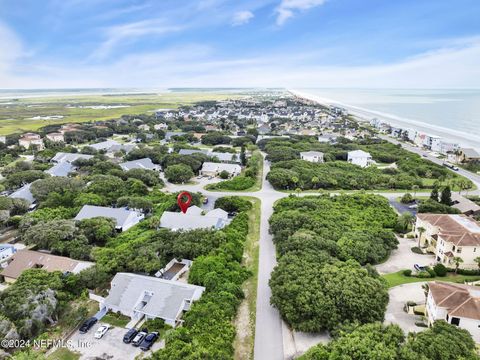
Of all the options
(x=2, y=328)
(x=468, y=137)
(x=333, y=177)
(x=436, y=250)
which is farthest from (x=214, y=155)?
(x=468, y=137)

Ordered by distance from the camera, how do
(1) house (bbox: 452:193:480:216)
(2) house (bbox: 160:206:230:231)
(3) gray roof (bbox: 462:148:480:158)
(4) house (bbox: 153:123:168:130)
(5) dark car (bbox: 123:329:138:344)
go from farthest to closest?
(4) house (bbox: 153:123:168:130)
(3) gray roof (bbox: 462:148:480:158)
(1) house (bbox: 452:193:480:216)
(2) house (bbox: 160:206:230:231)
(5) dark car (bbox: 123:329:138:344)

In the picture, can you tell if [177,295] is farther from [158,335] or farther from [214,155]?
[214,155]

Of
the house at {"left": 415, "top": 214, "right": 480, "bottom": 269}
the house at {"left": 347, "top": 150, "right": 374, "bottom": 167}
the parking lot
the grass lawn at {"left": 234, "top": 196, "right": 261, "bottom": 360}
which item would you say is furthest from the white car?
the house at {"left": 347, "top": 150, "right": 374, "bottom": 167}

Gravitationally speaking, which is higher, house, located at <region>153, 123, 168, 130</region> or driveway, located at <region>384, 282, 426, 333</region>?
house, located at <region>153, 123, 168, 130</region>

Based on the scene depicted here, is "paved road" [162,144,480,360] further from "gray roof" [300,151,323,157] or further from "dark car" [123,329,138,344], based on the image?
"gray roof" [300,151,323,157]

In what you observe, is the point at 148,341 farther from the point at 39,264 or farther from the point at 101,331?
the point at 39,264

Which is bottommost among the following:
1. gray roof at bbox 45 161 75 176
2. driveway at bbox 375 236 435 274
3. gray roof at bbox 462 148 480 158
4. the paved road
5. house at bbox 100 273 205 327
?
driveway at bbox 375 236 435 274

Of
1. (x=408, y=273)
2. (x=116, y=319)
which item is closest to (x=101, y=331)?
(x=116, y=319)
